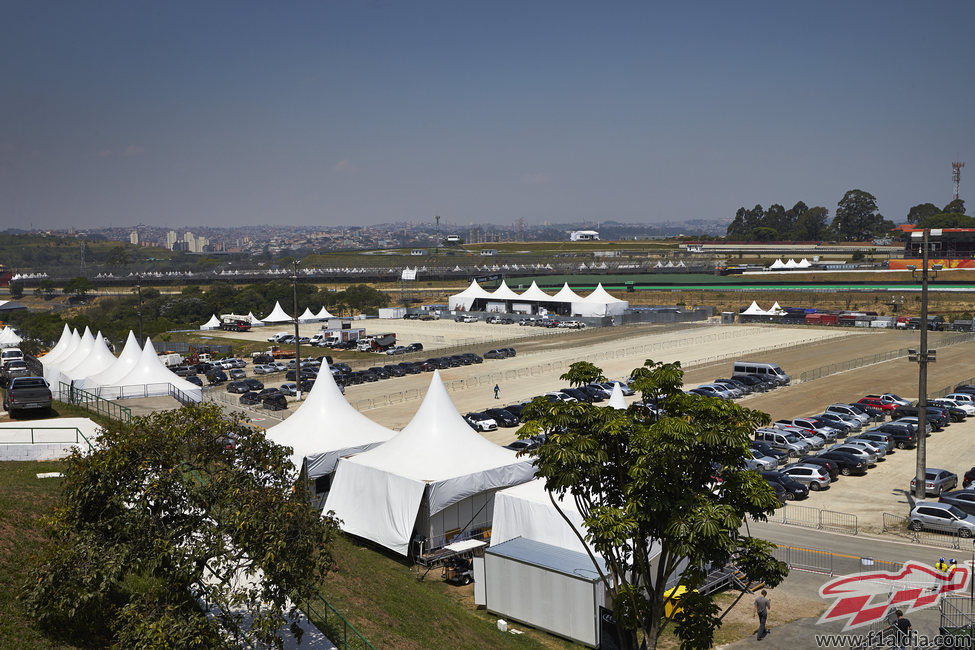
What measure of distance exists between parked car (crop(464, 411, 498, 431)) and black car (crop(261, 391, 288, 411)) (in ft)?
A: 37.9

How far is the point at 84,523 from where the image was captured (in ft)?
34.4

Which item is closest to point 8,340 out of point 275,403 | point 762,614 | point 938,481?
point 275,403

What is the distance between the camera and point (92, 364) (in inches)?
1609

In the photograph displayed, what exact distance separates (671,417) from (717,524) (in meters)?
1.47

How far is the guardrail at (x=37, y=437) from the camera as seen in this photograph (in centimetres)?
2255

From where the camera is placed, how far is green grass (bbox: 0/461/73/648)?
1057 centimetres

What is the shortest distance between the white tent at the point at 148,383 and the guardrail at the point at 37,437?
37.9 ft

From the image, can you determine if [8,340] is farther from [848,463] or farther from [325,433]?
[848,463]

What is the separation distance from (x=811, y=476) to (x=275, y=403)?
28.3 meters

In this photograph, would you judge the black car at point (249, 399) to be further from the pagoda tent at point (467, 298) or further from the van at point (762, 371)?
the pagoda tent at point (467, 298)

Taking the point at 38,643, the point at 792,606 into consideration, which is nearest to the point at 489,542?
the point at 792,606

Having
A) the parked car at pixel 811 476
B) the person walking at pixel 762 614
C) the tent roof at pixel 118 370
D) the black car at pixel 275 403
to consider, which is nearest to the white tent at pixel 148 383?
the tent roof at pixel 118 370

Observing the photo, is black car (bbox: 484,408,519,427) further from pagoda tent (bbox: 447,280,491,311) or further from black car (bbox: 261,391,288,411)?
pagoda tent (bbox: 447,280,491,311)

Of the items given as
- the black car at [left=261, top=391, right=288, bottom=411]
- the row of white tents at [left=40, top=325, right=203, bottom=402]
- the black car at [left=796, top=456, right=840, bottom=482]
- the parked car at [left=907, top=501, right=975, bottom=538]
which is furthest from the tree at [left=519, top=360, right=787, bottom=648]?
the black car at [left=261, top=391, right=288, bottom=411]
